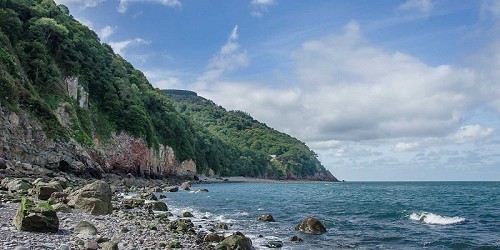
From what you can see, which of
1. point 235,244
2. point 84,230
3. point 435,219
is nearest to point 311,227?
point 235,244

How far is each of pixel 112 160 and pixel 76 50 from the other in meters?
24.8

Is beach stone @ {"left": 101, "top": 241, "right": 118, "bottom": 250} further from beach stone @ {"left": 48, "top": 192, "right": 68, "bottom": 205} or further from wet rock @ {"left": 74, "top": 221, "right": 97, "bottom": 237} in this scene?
beach stone @ {"left": 48, "top": 192, "right": 68, "bottom": 205}

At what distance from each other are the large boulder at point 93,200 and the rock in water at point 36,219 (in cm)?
756

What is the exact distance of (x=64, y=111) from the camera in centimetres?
5884

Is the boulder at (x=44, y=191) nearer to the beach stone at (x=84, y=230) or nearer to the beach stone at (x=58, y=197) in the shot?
the beach stone at (x=58, y=197)

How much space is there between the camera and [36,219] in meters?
14.2

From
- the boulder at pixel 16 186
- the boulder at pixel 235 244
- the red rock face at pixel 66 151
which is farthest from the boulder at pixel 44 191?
the red rock face at pixel 66 151

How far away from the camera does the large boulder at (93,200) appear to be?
22609 millimetres

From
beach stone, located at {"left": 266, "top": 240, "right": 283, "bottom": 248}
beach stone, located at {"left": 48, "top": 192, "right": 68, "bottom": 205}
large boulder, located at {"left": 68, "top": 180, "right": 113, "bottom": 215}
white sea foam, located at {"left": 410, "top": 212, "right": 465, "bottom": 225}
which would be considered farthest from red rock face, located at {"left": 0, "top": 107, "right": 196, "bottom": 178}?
white sea foam, located at {"left": 410, "top": 212, "right": 465, "bottom": 225}

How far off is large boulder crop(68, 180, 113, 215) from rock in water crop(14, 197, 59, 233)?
756 cm

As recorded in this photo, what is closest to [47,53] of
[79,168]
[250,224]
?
[79,168]

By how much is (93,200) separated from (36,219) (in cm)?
890

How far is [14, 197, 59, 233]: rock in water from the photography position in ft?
46.2

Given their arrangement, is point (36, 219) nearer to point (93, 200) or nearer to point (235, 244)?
point (235, 244)
